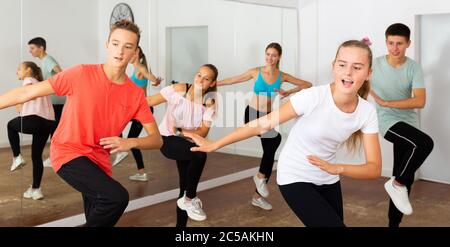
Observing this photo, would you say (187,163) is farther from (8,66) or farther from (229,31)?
(229,31)

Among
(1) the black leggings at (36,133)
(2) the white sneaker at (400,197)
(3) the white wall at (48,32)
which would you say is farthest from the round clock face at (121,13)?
(2) the white sneaker at (400,197)

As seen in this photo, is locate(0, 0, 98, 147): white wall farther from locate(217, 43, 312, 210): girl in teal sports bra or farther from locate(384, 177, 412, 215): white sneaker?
locate(384, 177, 412, 215): white sneaker

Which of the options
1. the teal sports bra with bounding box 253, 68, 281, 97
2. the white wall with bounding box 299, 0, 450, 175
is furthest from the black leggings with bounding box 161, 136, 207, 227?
the white wall with bounding box 299, 0, 450, 175

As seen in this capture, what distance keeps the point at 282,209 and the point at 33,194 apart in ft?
6.49

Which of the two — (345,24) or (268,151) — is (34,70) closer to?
(268,151)

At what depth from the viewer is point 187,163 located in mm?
3551

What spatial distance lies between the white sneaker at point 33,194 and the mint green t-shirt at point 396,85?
8.04 feet

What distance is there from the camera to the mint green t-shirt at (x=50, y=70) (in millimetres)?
3557

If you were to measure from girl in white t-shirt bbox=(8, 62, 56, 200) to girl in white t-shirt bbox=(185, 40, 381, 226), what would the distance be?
164 centimetres

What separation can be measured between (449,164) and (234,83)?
7.83 ft

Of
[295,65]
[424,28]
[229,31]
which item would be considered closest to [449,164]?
[424,28]

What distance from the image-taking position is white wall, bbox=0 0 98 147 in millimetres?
3365

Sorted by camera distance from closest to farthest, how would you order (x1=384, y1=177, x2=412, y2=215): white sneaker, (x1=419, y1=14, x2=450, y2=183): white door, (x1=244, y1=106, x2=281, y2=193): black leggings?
(x1=384, y1=177, x2=412, y2=215): white sneaker < (x1=244, y1=106, x2=281, y2=193): black leggings < (x1=419, y1=14, x2=450, y2=183): white door

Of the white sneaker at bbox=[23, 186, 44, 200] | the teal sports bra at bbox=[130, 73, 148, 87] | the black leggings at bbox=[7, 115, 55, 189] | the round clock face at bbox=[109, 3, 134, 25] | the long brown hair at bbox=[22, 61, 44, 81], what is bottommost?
the white sneaker at bbox=[23, 186, 44, 200]
